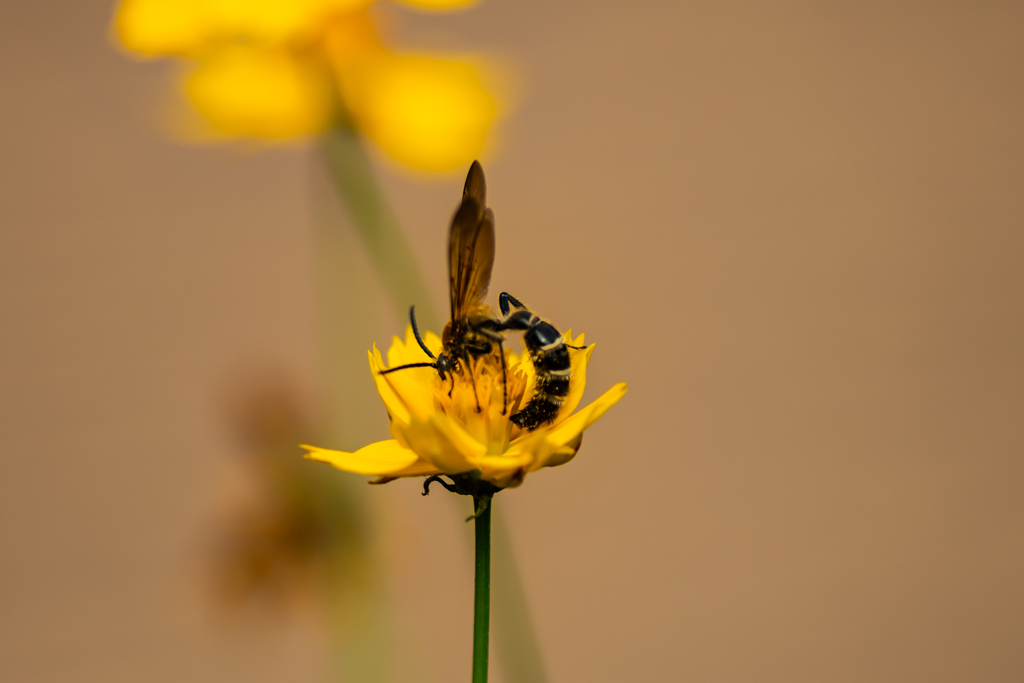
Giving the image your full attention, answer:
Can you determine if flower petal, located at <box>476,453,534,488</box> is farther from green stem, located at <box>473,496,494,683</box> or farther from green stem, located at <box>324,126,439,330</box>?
green stem, located at <box>324,126,439,330</box>

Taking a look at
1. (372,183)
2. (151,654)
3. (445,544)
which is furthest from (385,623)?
(372,183)

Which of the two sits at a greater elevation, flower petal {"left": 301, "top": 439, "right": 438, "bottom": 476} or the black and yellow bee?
the black and yellow bee

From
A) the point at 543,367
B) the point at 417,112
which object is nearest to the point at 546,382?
the point at 543,367

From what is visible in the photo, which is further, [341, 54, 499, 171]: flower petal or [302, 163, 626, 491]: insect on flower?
[341, 54, 499, 171]: flower petal

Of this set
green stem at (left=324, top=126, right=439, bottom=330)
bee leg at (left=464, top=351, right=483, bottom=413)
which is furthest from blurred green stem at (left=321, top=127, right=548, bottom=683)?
bee leg at (left=464, top=351, right=483, bottom=413)

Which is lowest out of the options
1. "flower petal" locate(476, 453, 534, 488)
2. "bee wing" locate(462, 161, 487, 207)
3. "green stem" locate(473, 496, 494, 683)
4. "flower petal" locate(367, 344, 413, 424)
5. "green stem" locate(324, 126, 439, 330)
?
"green stem" locate(473, 496, 494, 683)

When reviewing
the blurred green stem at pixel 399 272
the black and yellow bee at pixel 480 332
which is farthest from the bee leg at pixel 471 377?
the blurred green stem at pixel 399 272

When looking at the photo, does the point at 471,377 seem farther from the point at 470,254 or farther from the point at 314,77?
the point at 314,77
